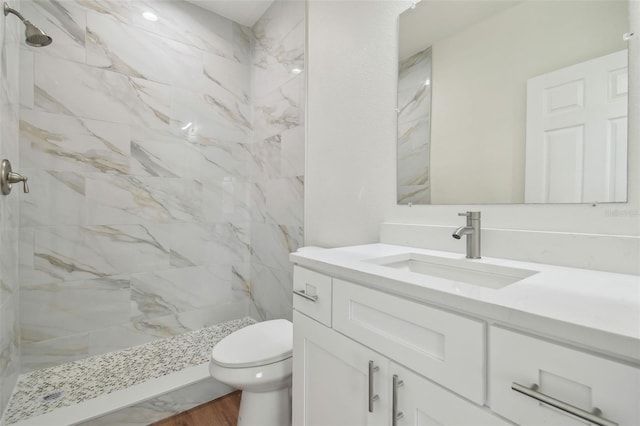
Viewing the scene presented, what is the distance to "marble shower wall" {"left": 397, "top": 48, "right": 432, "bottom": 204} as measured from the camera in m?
1.21

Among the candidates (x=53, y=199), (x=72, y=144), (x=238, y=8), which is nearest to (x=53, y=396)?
(x=53, y=199)

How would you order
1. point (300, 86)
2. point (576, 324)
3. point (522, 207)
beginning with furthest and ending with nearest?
point (300, 86), point (522, 207), point (576, 324)

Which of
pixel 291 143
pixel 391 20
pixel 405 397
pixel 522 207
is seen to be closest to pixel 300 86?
pixel 291 143

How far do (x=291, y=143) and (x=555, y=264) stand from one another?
Result: 1533mm

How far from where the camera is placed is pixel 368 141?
143cm

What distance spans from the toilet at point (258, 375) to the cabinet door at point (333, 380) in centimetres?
23

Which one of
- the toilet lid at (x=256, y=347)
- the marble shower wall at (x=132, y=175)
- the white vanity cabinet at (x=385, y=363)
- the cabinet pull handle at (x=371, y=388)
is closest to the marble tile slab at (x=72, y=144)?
the marble shower wall at (x=132, y=175)

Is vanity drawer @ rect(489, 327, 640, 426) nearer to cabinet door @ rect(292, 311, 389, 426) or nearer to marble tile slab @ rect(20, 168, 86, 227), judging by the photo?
cabinet door @ rect(292, 311, 389, 426)

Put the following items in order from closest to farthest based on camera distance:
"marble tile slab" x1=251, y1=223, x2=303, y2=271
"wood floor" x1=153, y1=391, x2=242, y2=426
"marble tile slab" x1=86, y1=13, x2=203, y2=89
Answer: "wood floor" x1=153, y1=391, x2=242, y2=426
"marble tile slab" x1=86, y1=13, x2=203, y2=89
"marble tile slab" x1=251, y1=223, x2=303, y2=271

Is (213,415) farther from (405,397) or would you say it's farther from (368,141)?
(368,141)

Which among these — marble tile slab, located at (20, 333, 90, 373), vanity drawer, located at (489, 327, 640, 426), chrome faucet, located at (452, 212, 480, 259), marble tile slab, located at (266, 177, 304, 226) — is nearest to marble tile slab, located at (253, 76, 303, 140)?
marble tile slab, located at (266, 177, 304, 226)

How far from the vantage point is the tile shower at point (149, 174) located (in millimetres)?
1674

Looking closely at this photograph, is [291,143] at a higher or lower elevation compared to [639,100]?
higher

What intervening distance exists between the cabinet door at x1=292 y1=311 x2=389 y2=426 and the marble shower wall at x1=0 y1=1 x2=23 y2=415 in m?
1.34
